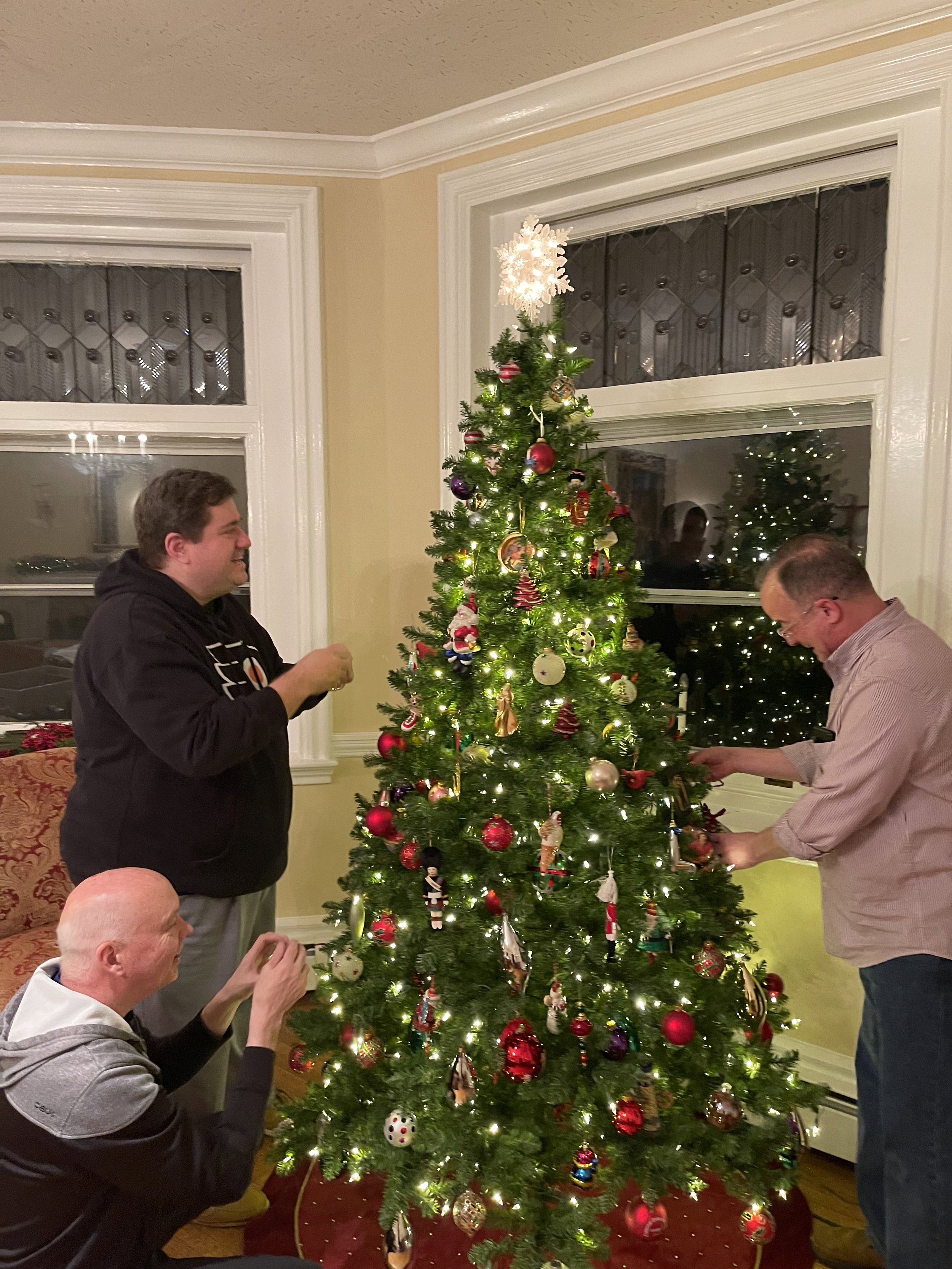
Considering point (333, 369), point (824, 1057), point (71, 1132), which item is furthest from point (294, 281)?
point (824, 1057)

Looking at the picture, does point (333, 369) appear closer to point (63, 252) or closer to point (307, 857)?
point (63, 252)

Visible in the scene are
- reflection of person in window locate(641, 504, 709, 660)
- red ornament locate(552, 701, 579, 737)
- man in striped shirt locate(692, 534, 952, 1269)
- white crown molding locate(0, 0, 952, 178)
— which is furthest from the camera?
reflection of person in window locate(641, 504, 709, 660)

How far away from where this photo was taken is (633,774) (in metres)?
1.82

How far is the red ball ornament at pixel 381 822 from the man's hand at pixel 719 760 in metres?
0.71

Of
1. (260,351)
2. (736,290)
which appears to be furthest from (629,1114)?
(260,351)

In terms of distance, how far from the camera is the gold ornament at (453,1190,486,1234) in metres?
1.76

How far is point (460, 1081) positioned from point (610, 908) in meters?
0.47

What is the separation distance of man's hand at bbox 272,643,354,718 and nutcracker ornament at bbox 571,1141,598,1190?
1085 mm

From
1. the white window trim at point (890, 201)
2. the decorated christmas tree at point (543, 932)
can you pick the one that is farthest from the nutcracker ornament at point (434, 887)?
the white window trim at point (890, 201)

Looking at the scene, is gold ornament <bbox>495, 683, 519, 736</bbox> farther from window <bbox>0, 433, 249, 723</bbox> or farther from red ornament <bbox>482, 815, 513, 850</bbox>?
window <bbox>0, 433, 249, 723</bbox>

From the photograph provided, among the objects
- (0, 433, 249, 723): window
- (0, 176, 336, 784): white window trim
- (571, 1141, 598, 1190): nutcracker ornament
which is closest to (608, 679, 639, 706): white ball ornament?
(571, 1141, 598, 1190): nutcracker ornament

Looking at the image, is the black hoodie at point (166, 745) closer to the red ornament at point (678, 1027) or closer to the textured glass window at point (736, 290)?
the red ornament at point (678, 1027)

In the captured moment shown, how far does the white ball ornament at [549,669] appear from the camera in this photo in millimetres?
1813

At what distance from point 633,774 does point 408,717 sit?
22.5 inches
